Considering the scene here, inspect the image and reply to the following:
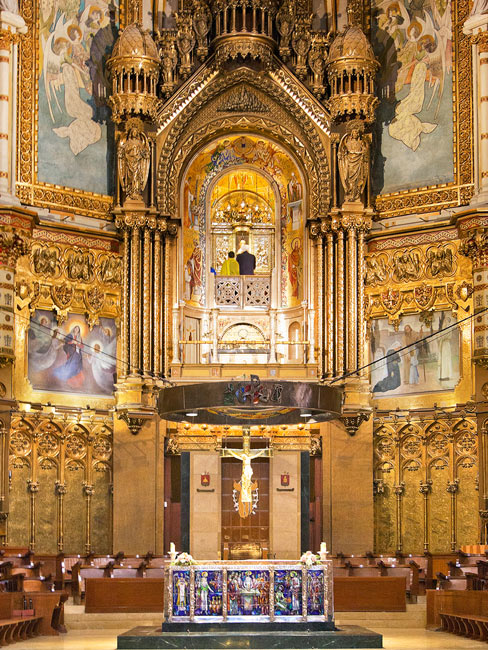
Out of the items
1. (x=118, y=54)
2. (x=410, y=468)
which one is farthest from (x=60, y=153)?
(x=410, y=468)

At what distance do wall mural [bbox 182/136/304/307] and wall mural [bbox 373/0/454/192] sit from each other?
273 cm

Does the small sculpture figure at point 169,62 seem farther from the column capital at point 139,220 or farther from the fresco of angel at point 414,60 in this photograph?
the fresco of angel at point 414,60

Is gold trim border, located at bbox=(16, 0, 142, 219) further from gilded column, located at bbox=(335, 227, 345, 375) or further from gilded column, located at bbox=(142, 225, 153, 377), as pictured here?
gilded column, located at bbox=(335, 227, 345, 375)

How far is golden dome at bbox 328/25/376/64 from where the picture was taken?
1430 inches

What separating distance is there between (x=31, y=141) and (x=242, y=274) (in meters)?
7.41

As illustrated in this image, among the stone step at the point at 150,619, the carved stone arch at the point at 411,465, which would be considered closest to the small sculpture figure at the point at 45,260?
the stone step at the point at 150,619

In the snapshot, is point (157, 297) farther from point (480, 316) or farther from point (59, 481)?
point (480, 316)

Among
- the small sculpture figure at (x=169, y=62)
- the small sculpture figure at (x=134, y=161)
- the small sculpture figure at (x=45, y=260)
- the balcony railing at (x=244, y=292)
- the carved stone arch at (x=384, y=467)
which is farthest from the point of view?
the balcony railing at (x=244, y=292)

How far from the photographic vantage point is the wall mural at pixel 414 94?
3647 centimetres

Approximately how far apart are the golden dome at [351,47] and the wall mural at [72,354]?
9.92m

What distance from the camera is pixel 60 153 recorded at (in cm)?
3638

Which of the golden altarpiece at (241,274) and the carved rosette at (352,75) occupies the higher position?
the carved rosette at (352,75)

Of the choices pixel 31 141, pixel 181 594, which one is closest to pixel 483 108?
pixel 31 141

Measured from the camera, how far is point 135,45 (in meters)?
36.2
